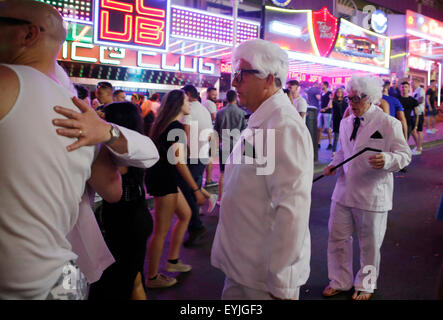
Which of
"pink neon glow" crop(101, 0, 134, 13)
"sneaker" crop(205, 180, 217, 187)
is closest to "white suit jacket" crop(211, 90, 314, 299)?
"sneaker" crop(205, 180, 217, 187)

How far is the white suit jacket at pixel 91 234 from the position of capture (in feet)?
5.18

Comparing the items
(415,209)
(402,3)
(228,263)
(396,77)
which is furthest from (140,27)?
(402,3)

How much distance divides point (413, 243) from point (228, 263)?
3.84 m

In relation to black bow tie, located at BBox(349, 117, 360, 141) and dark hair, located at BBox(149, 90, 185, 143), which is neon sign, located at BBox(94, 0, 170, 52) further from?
black bow tie, located at BBox(349, 117, 360, 141)

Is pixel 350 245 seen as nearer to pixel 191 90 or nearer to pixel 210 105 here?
pixel 191 90

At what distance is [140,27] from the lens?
29.5ft

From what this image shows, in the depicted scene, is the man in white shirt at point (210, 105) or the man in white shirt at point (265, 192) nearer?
the man in white shirt at point (265, 192)

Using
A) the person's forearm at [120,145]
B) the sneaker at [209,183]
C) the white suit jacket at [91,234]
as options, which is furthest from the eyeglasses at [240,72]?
the sneaker at [209,183]

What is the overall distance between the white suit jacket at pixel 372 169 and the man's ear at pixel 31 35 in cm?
286

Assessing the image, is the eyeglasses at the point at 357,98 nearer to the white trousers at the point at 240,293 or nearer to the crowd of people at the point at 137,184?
the crowd of people at the point at 137,184

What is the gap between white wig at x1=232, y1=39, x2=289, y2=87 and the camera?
78.0 inches

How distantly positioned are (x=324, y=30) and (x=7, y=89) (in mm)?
15142

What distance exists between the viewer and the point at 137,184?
2723 millimetres
